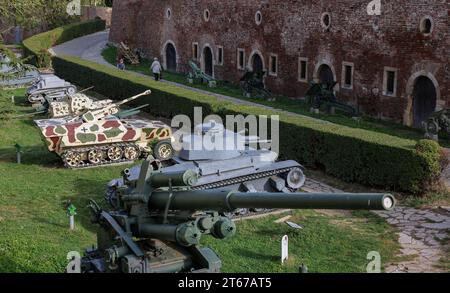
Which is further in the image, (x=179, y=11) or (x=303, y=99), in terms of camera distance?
(x=179, y=11)

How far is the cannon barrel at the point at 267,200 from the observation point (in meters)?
4.95

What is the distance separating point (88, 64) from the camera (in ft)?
99.0

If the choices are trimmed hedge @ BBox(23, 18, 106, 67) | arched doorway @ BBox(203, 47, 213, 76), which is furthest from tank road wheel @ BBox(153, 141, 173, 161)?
trimmed hedge @ BBox(23, 18, 106, 67)

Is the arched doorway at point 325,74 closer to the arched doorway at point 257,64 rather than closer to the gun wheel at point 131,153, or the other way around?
the arched doorway at point 257,64

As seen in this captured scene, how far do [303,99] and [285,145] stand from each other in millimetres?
9873

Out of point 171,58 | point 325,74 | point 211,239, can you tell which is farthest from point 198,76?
point 211,239

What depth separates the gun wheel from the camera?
15.9 metres

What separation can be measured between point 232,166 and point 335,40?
12.5 m

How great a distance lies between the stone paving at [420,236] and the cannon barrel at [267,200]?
4136mm

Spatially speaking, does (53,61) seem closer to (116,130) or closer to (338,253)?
(116,130)

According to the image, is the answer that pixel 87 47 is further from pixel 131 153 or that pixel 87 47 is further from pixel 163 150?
pixel 163 150

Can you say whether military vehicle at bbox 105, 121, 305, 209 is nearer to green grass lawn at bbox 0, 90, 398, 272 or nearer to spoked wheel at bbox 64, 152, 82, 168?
green grass lawn at bbox 0, 90, 398, 272

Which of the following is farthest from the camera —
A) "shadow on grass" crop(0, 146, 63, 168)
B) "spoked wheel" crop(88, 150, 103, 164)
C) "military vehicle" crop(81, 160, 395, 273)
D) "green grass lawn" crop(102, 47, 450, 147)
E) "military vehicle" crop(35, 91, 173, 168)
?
"green grass lawn" crop(102, 47, 450, 147)
